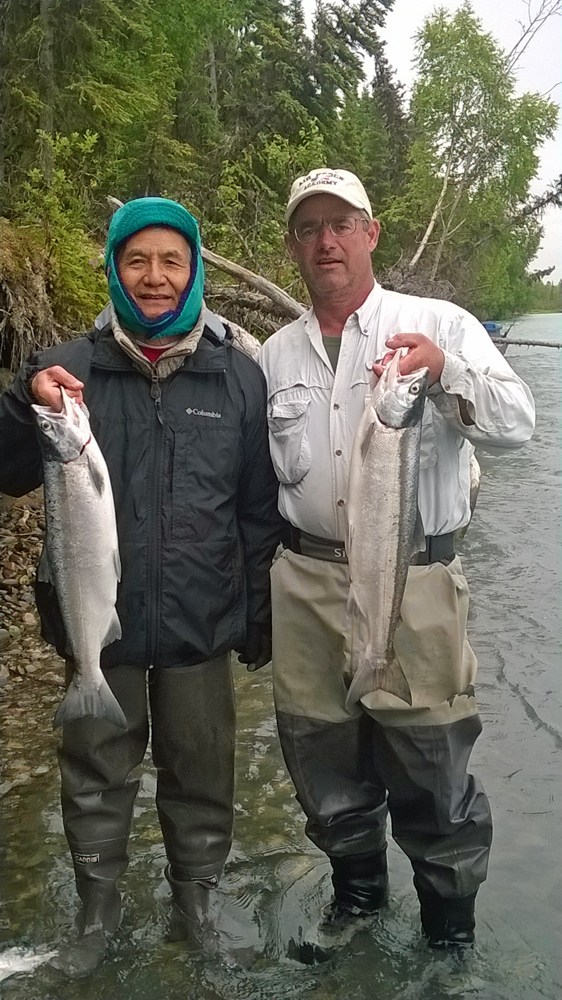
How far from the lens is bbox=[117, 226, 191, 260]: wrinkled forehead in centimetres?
302

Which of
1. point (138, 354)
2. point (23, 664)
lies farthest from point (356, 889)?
point (23, 664)

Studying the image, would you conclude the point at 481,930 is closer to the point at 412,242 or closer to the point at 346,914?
the point at 346,914

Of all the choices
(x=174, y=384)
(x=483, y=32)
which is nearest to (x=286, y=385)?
(x=174, y=384)

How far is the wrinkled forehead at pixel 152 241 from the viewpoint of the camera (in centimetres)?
302

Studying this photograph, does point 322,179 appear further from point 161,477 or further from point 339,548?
point 339,548

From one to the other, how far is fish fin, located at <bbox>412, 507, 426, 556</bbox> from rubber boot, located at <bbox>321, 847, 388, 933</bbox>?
4.48ft

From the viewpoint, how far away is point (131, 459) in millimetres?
3021

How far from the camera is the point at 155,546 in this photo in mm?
3027

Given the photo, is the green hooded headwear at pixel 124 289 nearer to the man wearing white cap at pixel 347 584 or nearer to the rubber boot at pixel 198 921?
the man wearing white cap at pixel 347 584

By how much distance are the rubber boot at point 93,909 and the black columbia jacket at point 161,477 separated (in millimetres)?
759

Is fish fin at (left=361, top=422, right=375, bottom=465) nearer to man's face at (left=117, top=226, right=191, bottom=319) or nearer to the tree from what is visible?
man's face at (left=117, top=226, right=191, bottom=319)

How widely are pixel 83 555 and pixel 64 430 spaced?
1.41 feet

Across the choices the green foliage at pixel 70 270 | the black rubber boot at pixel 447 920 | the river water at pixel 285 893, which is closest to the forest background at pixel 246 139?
the green foliage at pixel 70 270

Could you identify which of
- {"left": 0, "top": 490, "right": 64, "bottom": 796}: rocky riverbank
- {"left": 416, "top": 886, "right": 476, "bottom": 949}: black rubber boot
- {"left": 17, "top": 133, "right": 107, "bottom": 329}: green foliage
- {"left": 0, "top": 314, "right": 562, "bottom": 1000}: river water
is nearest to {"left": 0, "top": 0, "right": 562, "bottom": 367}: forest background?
{"left": 17, "top": 133, "right": 107, "bottom": 329}: green foliage
